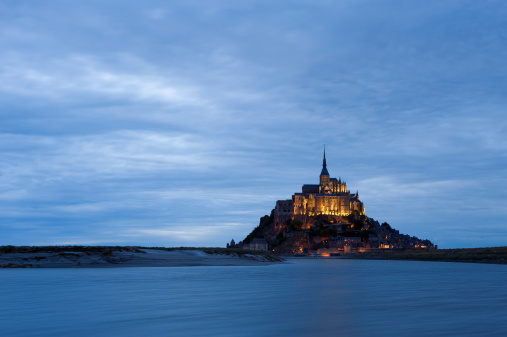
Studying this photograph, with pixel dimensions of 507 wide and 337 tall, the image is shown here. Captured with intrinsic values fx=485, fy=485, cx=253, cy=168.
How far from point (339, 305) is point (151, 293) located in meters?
11.1

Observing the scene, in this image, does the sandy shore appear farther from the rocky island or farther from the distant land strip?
the rocky island

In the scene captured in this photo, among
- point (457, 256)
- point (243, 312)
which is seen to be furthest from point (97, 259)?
point (457, 256)

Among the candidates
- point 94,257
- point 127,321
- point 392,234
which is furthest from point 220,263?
point 392,234

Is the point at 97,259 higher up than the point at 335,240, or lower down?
lower down

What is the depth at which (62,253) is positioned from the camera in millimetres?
57719

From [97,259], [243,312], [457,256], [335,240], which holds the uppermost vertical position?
[335,240]

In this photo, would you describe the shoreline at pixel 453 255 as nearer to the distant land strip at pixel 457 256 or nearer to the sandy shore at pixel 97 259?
the distant land strip at pixel 457 256

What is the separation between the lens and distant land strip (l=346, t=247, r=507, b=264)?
90.3 m

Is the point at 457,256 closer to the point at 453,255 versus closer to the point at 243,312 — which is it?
the point at 453,255

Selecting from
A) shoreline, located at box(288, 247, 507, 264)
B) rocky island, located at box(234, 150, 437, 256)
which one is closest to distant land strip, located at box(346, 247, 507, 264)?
shoreline, located at box(288, 247, 507, 264)

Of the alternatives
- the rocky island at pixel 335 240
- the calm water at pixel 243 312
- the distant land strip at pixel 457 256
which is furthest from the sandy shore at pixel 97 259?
the rocky island at pixel 335 240

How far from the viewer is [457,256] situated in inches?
4336

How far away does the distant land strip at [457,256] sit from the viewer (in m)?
90.3

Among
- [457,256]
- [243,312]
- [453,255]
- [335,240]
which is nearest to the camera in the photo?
[243,312]
